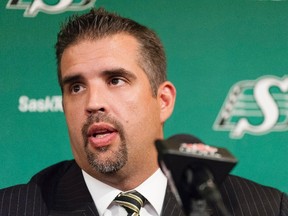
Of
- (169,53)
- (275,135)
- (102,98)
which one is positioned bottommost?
(275,135)

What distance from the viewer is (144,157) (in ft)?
4.68

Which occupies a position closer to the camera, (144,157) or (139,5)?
(144,157)

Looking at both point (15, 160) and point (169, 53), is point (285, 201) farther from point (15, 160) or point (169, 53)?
point (15, 160)

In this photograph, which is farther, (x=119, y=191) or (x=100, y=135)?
(x=119, y=191)

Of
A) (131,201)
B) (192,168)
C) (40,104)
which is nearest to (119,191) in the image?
(131,201)

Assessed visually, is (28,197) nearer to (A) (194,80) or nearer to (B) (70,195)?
(B) (70,195)

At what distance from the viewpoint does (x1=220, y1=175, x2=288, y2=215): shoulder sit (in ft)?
4.76

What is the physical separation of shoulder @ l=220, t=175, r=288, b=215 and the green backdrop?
1.02ft

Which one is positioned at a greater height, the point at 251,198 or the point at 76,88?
the point at 76,88

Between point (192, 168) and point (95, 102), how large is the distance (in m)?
0.54

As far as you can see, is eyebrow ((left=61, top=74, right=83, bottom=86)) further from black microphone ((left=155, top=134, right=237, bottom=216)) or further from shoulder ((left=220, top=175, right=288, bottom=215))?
black microphone ((left=155, top=134, right=237, bottom=216))

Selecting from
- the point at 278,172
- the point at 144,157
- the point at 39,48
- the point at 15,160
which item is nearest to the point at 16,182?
the point at 15,160

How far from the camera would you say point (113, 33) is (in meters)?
1.43

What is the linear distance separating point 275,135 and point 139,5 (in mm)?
581
